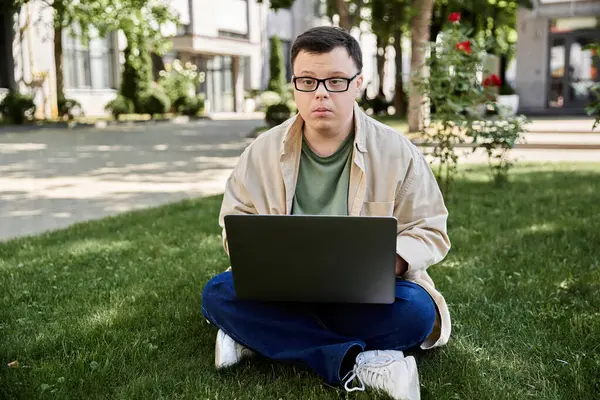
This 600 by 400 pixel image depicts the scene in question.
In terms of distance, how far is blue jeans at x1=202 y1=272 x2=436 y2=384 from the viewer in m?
2.69

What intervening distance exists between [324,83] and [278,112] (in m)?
14.2

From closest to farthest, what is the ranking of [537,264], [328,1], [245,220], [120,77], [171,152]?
[245,220], [537,264], [171,152], [328,1], [120,77]

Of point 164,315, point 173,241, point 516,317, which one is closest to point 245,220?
point 164,315

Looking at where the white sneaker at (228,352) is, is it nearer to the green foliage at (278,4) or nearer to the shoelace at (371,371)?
the shoelace at (371,371)

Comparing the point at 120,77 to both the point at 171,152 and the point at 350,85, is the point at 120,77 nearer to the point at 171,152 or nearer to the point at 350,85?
the point at 171,152

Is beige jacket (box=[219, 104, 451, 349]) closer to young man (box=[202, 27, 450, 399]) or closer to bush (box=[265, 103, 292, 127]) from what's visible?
young man (box=[202, 27, 450, 399])

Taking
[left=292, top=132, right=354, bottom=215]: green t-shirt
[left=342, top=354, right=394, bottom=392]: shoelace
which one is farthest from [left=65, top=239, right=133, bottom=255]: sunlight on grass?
[left=342, top=354, right=394, bottom=392]: shoelace

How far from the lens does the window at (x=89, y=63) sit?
2594 cm

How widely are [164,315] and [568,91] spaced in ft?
71.2

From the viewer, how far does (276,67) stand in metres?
33.0

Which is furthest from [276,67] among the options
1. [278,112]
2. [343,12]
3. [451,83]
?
[451,83]

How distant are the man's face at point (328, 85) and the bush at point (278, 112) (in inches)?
545

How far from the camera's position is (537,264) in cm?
448

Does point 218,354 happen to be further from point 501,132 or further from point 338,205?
point 501,132
